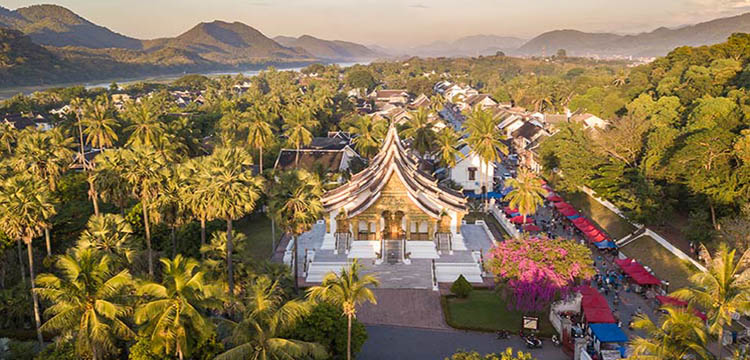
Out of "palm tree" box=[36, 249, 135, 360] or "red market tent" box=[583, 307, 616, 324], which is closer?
"palm tree" box=[36, 249, 135, 360]

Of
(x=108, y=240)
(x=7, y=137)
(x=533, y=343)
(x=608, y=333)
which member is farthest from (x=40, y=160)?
(x=608, y=333)

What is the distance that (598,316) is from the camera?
3091 centimetres

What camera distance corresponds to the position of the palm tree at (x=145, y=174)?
33.9 m

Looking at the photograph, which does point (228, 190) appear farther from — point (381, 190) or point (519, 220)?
point (519, 220)

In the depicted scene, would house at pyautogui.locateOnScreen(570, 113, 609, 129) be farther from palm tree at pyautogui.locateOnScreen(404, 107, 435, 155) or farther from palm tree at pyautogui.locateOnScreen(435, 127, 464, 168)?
palm tree at pyautogui.locateOnScreen(435, 127, 464, 168)

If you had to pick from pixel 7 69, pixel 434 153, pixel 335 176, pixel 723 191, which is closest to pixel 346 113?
pixel 434 153

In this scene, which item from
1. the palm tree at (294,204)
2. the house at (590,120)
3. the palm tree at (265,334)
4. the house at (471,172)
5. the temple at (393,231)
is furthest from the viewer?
the house at (590,120)

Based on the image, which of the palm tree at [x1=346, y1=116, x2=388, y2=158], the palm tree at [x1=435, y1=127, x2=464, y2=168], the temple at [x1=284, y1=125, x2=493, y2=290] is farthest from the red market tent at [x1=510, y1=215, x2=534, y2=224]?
the palm tree at [x1=346, y1=116, x2=388, y2=158]

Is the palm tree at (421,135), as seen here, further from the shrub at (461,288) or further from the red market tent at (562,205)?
the shrub at (461,288)

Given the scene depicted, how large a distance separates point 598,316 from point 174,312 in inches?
912

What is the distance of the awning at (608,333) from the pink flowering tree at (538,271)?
111 inches

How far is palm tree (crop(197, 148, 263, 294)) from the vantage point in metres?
30.2

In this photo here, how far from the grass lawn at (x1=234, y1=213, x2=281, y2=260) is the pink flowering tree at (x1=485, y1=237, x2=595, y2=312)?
69.4 feet

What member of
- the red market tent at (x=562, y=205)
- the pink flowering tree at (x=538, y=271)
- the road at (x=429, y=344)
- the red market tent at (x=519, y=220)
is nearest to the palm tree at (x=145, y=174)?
the road at (x=429, y=344)
